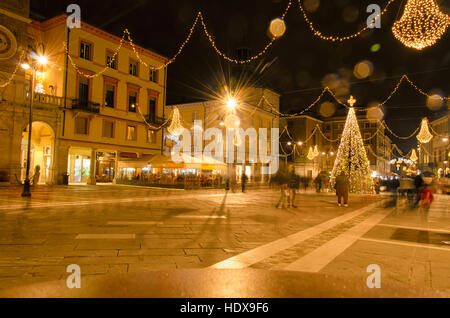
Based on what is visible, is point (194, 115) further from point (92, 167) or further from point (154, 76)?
point (92, 167)

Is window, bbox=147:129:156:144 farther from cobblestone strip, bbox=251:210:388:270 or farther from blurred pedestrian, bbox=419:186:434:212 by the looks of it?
cobblestone strip, bbox=251:210:388:270

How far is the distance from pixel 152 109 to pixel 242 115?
12.3 metres

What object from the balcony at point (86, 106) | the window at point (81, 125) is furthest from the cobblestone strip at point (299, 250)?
the window at point (81, 125)

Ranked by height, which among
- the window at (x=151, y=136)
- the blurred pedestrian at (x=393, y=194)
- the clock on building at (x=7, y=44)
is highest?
the clock on building at (x=7, y=44)

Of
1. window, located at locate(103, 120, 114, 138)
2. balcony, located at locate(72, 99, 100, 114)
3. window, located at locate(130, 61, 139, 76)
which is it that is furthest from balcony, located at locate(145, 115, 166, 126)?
balcony, located at locate(72, 99, 100, 114)

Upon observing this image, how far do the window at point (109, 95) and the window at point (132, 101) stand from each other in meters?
1.85

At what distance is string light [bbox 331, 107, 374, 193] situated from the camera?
24438 millimetres

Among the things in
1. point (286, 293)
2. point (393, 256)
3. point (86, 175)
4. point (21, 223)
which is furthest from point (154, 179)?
point (286, 293)

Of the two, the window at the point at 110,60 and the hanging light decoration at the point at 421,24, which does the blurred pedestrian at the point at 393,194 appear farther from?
the window at the point at 110,60

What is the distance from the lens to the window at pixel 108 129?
2948 cm

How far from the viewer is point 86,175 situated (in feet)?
97.2

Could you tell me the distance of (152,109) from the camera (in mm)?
34125
